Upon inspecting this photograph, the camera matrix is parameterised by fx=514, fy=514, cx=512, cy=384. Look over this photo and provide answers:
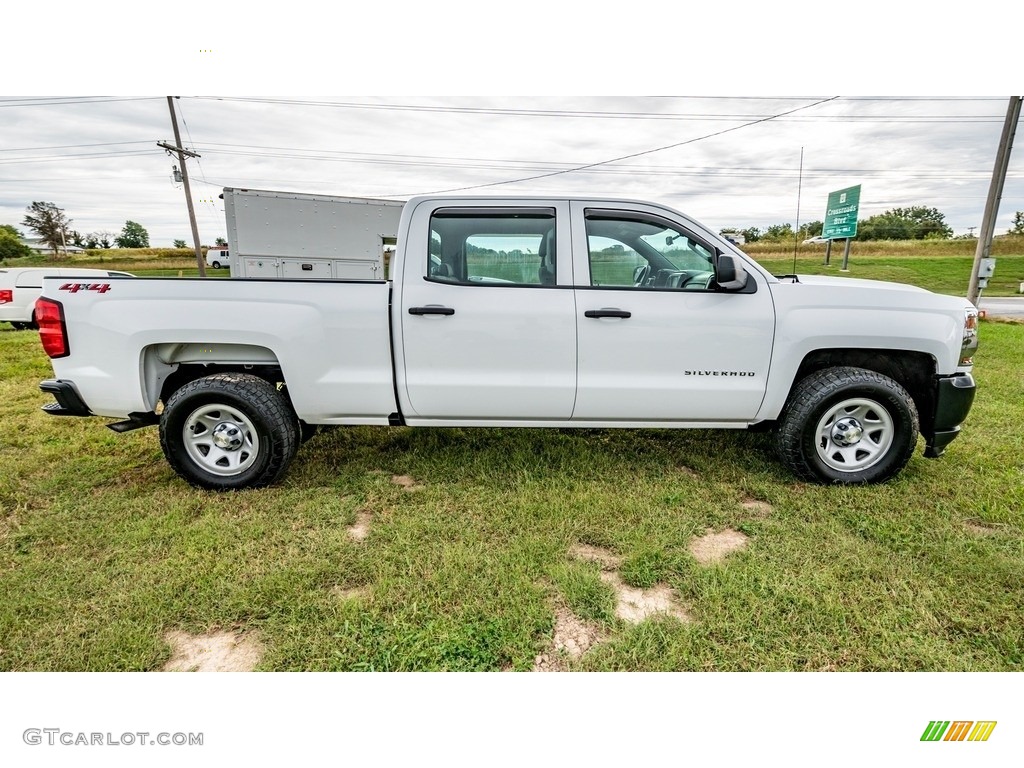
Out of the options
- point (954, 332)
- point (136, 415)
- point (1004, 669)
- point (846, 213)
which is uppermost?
point (846, 213)

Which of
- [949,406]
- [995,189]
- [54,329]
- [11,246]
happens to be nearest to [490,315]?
[54,329]

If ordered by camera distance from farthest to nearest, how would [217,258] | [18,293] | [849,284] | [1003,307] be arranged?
[217,258] → [1003,307] → [18,293] → [849,284]

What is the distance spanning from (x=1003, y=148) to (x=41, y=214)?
40445mm

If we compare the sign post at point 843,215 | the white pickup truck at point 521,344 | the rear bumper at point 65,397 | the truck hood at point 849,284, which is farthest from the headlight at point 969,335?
the sign post at point 843,215

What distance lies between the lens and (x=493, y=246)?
3328mm

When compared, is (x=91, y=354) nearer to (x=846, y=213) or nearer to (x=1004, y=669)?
(x=1004, y=669)

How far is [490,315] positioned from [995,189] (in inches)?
410

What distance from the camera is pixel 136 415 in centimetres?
325

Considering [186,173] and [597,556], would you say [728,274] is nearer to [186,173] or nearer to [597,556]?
[597,556]

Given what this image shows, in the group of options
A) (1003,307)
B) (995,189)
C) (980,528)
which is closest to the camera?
(980,528)

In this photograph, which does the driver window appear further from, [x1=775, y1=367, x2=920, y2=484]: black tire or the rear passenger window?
[x1=775, y1=367, x2=920, y2=484]: black tire

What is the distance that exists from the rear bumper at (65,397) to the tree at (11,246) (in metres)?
23.8

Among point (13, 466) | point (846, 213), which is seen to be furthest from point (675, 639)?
point (846, 213)

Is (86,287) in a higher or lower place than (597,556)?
higher
